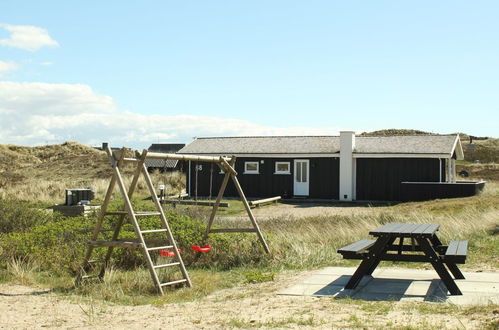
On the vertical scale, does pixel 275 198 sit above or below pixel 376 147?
below

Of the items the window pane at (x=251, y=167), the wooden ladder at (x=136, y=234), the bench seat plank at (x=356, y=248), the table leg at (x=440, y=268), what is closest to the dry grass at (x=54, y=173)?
the wooden ladder at (x=136, y=234)

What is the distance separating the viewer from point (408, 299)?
7531 mm

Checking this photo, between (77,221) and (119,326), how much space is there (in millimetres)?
6806

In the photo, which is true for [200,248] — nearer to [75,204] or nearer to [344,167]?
[75,204]

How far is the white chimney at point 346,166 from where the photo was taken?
97.9ft

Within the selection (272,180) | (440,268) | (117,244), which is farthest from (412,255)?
(272,180)

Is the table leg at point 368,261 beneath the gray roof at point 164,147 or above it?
beneath

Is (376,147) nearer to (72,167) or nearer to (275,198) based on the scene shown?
(275,198)

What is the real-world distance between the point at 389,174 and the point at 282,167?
5450 mm

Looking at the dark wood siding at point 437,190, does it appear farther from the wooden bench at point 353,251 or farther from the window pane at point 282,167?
the wooden bench at point 353,251

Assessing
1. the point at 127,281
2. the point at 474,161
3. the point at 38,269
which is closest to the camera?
the point at 127,281

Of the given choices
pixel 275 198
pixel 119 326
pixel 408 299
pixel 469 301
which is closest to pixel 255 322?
pixel 119 326

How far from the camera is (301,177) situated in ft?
102

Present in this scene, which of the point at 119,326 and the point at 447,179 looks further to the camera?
the point at 447,179
